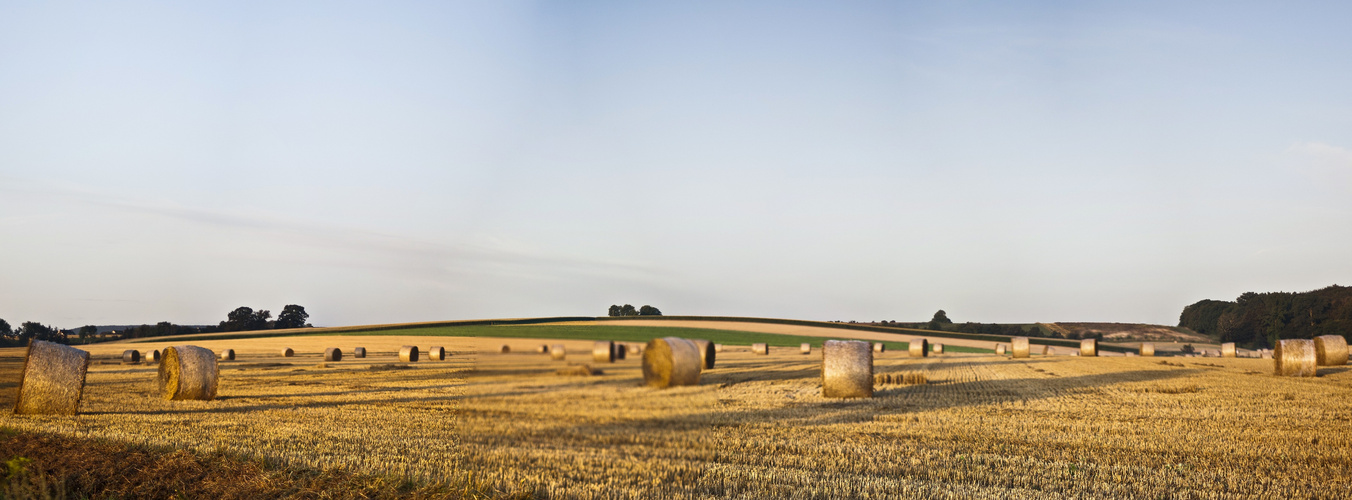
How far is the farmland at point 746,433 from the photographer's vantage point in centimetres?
485

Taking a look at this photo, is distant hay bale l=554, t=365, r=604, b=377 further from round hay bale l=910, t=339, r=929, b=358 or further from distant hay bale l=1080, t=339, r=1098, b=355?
distant hay bale l=1080, t=339, r=1098, b=355

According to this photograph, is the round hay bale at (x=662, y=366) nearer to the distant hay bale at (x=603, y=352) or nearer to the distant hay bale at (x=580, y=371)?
the distant hay bale at (x=603, y=352)

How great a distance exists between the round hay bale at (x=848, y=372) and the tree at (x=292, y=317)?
112045 millimetres

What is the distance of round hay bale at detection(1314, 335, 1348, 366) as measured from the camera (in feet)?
130

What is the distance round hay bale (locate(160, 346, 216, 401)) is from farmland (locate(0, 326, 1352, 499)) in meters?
0.51

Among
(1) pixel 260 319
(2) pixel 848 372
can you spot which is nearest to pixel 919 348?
(2) pixel 848 372

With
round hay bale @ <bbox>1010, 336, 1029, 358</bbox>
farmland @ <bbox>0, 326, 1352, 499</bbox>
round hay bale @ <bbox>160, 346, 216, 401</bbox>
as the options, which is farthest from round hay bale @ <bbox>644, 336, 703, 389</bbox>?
round hay bale @ <bbox>1010, 336, 1029, 358</bbox>

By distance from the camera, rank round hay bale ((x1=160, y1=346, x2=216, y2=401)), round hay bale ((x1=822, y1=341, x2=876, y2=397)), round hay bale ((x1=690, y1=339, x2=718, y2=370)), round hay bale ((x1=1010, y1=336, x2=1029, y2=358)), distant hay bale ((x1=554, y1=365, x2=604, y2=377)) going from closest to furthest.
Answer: distant hay bale ((x1=554, y1=365, x2=604, y2=377))
round hay bale ((x1=690, y1=339, x2=718, y2=370))
round hay bale ((x1=822, y1=341, x2=876, y2=397))
round hay bale ((x1=160, y1=346, x2=216, y2=401))
round hay bale ((x1=1010, y1=336, x2=1029, y2=358))

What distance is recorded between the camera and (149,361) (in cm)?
5009

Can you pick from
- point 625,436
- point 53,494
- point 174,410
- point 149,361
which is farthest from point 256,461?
point 149,361

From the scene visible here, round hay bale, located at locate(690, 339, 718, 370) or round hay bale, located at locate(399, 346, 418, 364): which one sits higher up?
round hay bale, located at locate(690, 339, 718, 370)

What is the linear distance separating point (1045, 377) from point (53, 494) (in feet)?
105

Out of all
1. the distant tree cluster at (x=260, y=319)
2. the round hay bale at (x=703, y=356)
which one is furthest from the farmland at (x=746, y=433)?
the distant tree cluster at (x=260, y=319)

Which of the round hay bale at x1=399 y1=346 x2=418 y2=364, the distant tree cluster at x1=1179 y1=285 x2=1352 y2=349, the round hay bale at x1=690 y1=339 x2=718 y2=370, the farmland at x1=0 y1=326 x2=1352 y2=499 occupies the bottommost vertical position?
the round hay bale at x1=399 y1=346 x2=418 y2=364
